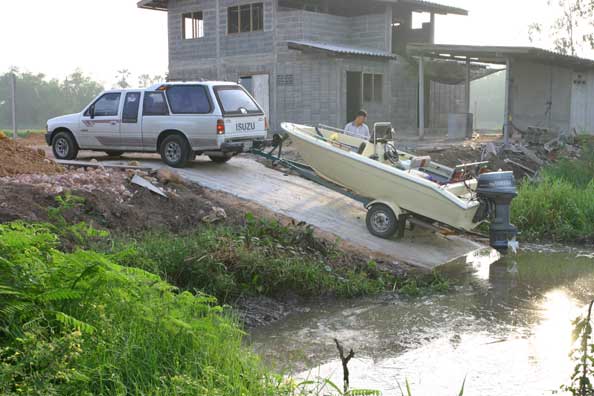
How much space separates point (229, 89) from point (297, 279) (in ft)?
20.2

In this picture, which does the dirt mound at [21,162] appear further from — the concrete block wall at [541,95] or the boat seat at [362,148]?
the concrete block wall at [541,95]

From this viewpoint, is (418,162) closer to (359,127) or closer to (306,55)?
(359,127)

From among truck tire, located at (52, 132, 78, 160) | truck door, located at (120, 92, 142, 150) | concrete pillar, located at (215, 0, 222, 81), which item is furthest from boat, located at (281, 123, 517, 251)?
concrete pillar, located at (215, 0, 222, 81)

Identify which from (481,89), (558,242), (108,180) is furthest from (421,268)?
(481,89)

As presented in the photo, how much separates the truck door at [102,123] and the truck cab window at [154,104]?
0.66 metres

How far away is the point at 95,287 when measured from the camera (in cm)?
556

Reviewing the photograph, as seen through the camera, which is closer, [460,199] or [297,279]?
[297,279]

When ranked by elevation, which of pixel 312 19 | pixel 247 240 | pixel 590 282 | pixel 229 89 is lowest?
pixel 590 282

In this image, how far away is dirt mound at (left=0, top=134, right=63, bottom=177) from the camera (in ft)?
39.4

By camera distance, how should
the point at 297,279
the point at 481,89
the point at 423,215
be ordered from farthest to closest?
1. the point at 481,89
2. the point at 423,215
3. the point at 297,279

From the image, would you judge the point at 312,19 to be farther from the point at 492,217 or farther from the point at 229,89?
the point at 492,217

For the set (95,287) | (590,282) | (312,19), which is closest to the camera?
(95,287)

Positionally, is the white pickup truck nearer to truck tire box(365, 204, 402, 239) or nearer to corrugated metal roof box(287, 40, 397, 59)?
truck tire box(365, 204, 402, 239)

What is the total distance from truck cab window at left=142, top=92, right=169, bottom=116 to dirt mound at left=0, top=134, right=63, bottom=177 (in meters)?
2.36
